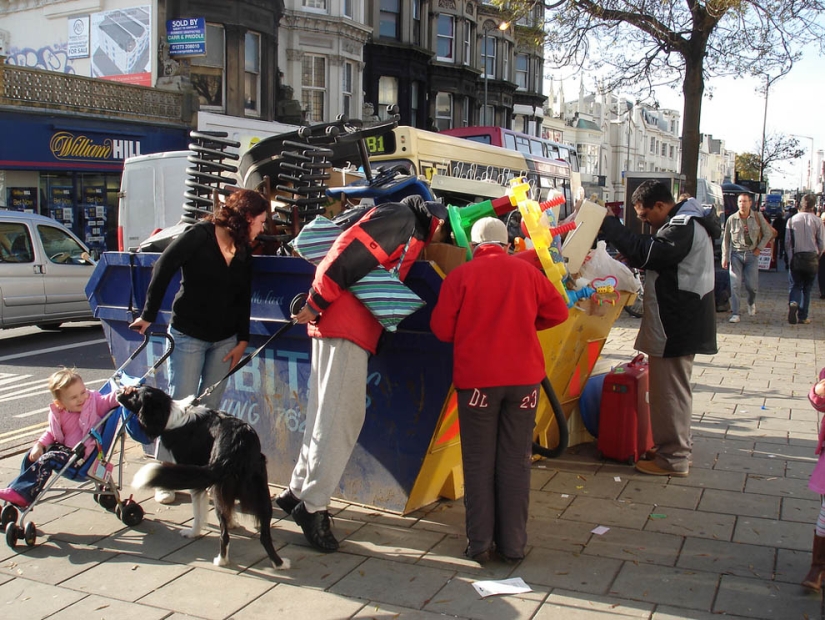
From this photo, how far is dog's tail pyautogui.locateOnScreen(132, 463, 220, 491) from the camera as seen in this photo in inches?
137

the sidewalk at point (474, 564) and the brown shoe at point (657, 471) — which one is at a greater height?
the brown shoe at point (657, 471)

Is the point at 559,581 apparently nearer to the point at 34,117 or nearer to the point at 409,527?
the point at 409,527

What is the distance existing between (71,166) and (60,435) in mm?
17907

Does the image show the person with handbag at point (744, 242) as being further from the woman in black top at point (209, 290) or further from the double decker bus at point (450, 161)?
the woman in black top at point (209, 290)

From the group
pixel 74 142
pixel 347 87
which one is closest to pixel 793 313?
pixel 74 142

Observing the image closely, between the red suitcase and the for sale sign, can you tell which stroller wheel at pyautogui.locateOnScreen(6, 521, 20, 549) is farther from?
the for sale sign

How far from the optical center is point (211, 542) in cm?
431

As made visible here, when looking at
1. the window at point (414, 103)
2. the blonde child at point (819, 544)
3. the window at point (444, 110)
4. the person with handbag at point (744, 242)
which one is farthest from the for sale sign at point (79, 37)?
the blonde child at point (819, 544)

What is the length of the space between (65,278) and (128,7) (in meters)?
14.6

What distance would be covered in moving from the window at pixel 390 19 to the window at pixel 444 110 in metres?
4.57

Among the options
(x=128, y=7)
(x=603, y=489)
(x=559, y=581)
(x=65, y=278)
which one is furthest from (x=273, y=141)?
(x=128, y=7)

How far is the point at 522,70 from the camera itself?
44.8m

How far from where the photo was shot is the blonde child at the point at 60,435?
4297 mm

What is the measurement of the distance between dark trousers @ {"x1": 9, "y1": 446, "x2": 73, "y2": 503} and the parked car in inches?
277
